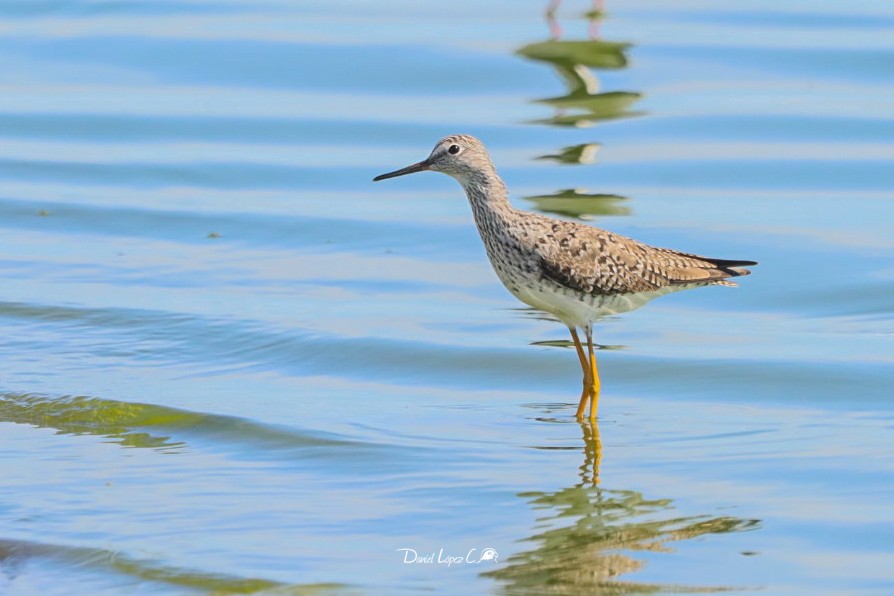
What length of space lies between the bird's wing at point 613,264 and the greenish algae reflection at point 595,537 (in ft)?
4.54

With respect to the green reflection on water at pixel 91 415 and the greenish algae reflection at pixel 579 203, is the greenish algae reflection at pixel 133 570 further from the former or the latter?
the greenish algae reflection at pixel 579 203

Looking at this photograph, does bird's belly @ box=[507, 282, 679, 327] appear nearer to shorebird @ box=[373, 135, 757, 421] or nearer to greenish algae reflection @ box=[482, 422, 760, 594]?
shorebird @ box=[373, 135, 757, 421]

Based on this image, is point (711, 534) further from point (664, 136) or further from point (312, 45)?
point (312, 45)

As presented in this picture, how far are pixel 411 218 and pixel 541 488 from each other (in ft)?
20.4

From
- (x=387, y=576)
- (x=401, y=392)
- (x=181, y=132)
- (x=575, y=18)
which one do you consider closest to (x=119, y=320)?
(x=401, y=392)

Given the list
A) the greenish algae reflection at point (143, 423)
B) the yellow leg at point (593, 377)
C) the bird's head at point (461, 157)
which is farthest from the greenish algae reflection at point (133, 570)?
the bird's head at point (461, 157)

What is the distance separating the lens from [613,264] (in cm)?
909

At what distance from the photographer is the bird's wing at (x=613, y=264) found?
8.84 m

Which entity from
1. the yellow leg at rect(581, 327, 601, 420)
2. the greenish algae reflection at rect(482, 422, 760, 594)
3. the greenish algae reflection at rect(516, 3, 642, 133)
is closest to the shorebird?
the yellow leg at rect(581, 327, 601, 420)

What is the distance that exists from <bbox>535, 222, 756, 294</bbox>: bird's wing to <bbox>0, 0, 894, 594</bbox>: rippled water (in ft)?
2.22

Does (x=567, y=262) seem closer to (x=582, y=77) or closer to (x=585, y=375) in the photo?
(x=585, y=375)

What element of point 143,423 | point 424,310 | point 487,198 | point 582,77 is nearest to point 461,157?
point 487,198

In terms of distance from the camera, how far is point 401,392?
9484mm

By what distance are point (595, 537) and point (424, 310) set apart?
4364 mm
